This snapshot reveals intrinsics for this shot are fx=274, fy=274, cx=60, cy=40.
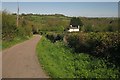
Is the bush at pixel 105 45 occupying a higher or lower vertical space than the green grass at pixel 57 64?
higher

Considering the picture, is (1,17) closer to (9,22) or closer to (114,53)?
(9,22)

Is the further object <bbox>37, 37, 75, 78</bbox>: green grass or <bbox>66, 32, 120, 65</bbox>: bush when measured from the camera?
<bbox>66, 32, 120, 65</bbox>: bush

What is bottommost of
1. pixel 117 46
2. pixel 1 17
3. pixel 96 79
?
pixel 96 79

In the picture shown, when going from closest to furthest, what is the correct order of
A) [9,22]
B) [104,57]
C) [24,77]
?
[24,77] < [104,57] < [9,22]

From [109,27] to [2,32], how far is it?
1427 centimetres

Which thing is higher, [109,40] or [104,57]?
[109,40]

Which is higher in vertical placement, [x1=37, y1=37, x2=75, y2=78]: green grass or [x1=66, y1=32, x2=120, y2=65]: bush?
[x1=66, y1=32, x2=120, y2=65]: bush

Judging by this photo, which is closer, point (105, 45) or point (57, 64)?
point (57, 64)

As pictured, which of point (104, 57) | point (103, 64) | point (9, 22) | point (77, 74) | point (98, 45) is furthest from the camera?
point (9, 22)

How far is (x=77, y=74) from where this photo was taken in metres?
12.9

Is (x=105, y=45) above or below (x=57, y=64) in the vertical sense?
above

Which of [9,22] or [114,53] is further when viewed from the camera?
[9,22]

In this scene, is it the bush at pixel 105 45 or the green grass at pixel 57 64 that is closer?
the green grass at pixel 57 64

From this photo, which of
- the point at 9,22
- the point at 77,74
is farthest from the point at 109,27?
the point at 77,74
